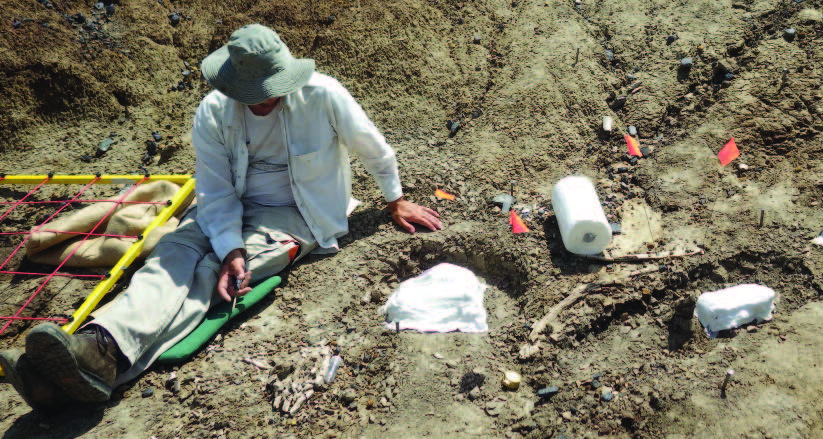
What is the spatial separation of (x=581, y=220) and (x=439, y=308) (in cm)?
101

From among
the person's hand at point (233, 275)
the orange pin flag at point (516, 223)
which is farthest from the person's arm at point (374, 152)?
the person's hand at point (233, 275)

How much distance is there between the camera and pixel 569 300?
11.2ft

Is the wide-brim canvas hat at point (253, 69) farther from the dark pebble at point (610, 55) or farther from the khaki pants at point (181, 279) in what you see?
the dark pebble at point (610, 55)

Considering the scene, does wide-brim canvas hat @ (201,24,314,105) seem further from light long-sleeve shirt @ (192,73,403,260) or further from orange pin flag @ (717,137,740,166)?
orange pin flag @ (717,137,740,166)

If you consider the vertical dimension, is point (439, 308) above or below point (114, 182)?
below

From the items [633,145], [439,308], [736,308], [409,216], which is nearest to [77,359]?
[439,308]

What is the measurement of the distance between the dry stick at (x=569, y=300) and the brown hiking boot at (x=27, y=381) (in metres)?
2.52

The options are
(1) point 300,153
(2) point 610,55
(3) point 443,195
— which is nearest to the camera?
(1) point 300,153

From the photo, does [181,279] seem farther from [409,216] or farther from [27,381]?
[409,216]

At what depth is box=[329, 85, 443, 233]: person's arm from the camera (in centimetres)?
354

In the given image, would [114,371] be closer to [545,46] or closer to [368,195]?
[368,195]

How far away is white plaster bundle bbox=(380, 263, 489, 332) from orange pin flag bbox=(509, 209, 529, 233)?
0.59 meters

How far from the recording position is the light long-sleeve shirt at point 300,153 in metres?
3.46

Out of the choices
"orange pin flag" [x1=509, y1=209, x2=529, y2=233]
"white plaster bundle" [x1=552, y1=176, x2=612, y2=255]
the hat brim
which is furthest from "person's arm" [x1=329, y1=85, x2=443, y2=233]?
"white plaster bundle" [x1=552, y1=176, x2=612, y2=255]
